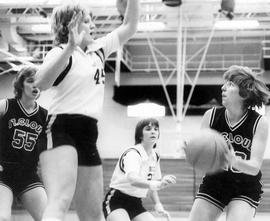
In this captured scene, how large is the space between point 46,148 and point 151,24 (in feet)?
57.7

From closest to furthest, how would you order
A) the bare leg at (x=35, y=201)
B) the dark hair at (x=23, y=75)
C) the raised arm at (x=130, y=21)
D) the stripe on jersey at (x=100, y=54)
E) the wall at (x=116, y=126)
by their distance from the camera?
the stripe on jersey at (x=100, y=54)
the raised arm at (x=130, y=21)
the bare leg at (x=35, y=201)
the dark hair at (x=23, y=75)
the wall at (x=116, y=126)

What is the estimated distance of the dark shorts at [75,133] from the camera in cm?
364

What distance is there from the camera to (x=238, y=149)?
4.58 metres

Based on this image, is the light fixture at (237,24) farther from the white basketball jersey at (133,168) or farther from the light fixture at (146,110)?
the white basketball jersey at (133,168)

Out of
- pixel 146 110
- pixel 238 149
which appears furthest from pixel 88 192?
pixel 146 110

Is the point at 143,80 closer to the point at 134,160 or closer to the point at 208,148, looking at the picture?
the point at 134,160

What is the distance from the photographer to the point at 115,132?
80.7 feet

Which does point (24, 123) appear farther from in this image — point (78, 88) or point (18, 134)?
point (78, 88)

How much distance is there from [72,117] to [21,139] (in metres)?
1.93

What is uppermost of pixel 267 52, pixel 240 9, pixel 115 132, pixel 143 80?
pixel 240 9

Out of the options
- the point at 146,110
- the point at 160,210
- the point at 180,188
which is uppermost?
the point at 160,210

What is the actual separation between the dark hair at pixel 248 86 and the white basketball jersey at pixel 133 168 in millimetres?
1339

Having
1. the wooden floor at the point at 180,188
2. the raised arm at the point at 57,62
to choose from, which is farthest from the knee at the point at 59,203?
the wooden floor at the point at 180,188

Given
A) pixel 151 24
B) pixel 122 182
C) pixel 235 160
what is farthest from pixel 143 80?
pixel 235 160
